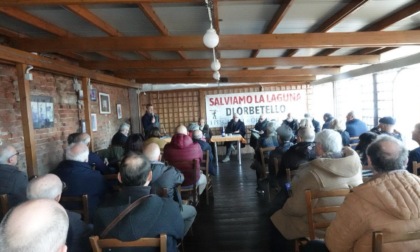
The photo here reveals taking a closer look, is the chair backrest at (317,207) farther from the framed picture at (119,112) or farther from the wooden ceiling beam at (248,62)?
the framed picture at (119,112)

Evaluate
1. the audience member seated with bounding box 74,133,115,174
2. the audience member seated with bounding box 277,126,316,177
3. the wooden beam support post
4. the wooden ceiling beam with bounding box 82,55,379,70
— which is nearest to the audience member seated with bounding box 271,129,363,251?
the audience member seated with bounding box 277,126,316,177

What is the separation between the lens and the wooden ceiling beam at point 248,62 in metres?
6.07

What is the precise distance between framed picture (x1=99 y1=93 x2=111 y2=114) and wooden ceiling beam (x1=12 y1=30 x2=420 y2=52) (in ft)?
10.8

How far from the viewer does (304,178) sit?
92.0 inches

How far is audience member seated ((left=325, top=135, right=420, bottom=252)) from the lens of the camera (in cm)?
146

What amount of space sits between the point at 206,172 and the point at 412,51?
434 centimetres

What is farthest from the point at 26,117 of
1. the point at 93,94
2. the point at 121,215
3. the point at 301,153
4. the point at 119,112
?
the point at 119,112

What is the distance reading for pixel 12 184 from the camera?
8.88 ft

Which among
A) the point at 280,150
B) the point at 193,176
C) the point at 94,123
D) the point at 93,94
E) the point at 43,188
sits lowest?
the point at 193,176

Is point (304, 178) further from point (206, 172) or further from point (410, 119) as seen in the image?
point (410, 119)

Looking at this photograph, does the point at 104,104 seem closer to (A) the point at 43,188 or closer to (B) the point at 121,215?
(A) the point at 43,188

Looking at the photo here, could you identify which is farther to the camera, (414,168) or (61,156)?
(61,156)

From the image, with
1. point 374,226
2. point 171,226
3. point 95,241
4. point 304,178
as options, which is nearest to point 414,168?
point 304,178

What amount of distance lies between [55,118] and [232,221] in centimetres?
361
